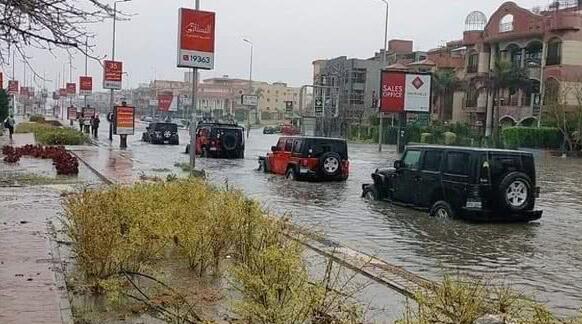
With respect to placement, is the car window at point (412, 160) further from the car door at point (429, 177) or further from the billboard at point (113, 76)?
the billboard at point (113, 76)

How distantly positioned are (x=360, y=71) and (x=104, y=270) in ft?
314

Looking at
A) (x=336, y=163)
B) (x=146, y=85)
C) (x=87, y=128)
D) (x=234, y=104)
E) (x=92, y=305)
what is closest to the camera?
(x=92, y=305)

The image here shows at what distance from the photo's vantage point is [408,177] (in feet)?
54.4

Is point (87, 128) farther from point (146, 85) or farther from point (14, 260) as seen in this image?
point (146, 85)

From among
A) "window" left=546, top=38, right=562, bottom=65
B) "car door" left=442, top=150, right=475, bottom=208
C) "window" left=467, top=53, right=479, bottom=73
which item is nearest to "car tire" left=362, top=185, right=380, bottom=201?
"car door" left=442, top=150, right=475, bottom=208

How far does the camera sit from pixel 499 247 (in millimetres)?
12016

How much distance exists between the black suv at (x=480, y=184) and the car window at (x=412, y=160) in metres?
0.35

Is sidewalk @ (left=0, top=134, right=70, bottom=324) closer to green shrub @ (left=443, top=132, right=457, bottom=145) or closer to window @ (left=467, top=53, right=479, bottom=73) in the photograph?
green shrub @ (left=443, top=132, right=457, bottom=145)

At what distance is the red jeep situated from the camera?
78.0ft

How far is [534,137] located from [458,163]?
150 ft

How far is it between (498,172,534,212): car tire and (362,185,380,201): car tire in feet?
13.8

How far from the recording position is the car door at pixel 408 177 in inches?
640

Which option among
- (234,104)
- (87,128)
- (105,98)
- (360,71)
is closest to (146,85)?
(105,98)

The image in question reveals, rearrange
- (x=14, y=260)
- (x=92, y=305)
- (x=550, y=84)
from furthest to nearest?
(x=550, y=84) < (x=14, y=260) < (x=92, y=305)
